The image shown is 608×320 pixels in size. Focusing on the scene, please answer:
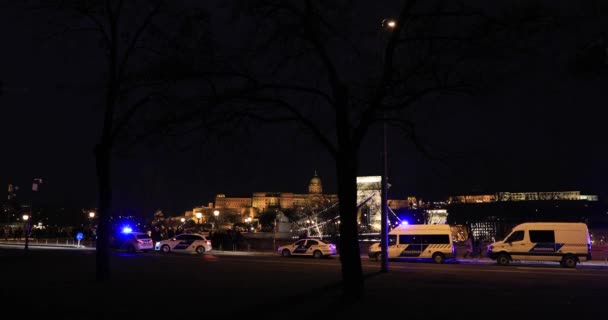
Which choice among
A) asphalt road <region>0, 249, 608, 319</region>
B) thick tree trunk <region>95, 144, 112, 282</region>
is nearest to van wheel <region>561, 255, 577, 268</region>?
asphalt road <region>0, 249, 608, 319</region>

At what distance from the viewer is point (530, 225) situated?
3238 centimetres

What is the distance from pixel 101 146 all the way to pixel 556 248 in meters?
23.5

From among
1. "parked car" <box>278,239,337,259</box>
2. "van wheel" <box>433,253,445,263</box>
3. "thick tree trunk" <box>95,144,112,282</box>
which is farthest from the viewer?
"parked car" <box>278,239,337,259</box>

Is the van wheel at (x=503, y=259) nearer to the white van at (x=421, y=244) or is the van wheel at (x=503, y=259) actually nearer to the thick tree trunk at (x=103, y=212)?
the white van at (x=421, y=244)

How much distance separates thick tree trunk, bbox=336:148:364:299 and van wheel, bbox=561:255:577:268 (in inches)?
810

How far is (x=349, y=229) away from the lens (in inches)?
561

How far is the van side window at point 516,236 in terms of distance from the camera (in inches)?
1278

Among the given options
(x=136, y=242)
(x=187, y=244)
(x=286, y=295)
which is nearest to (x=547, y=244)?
(x=286, y=295)

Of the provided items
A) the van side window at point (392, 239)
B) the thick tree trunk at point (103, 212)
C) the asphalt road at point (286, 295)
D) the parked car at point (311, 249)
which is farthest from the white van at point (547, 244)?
the thick tree trunk at point (103, 212)

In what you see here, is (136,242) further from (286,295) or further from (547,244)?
(286,295)

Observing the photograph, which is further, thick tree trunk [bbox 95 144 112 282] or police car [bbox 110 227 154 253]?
police car [bbox 110 227 154 253]

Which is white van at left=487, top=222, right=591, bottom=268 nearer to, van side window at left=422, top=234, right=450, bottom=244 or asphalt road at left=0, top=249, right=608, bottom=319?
van side window at left=422, top=234, right=450, bottom=244

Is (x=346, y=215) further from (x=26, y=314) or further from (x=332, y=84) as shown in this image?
(x=26, y=314)

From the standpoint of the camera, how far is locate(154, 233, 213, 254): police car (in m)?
42.1
